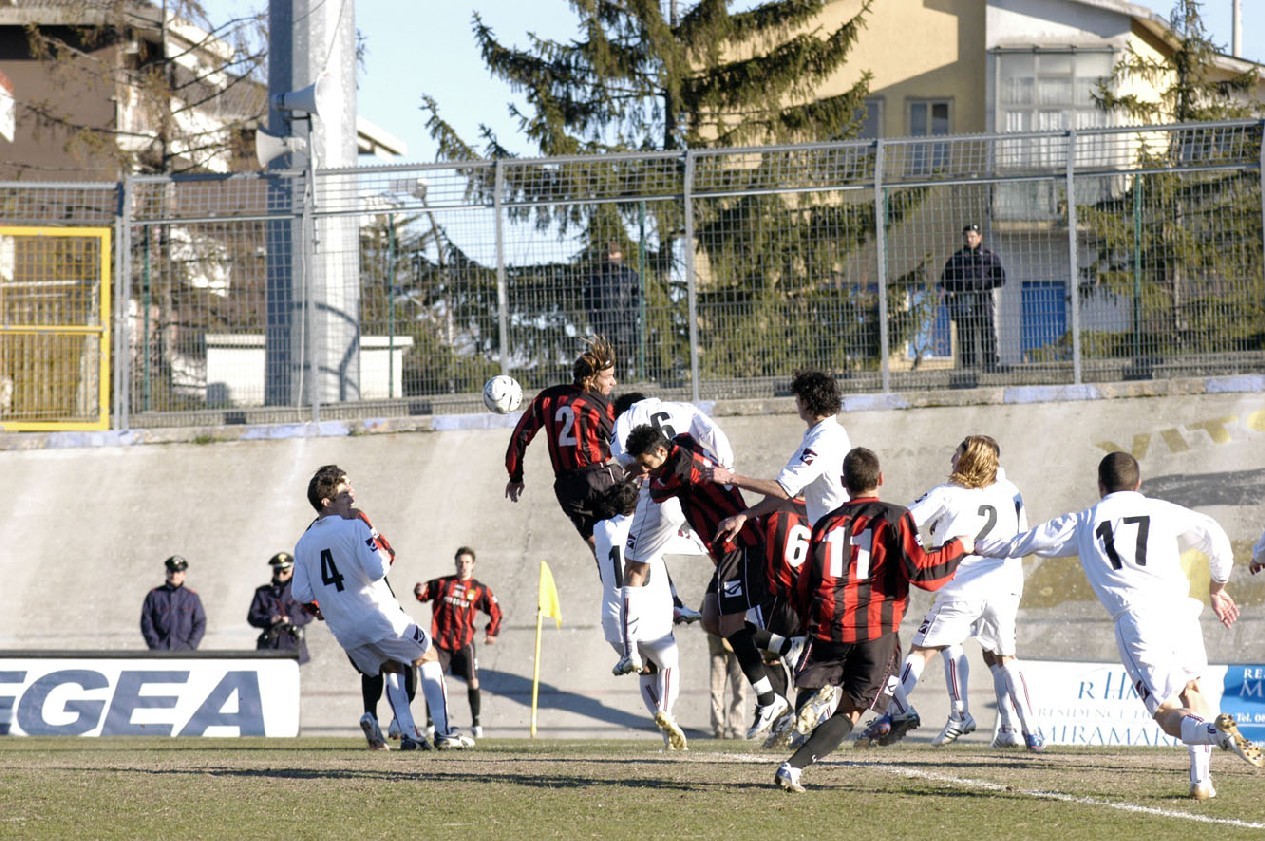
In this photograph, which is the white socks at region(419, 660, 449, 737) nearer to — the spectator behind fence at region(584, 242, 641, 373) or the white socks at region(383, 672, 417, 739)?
the white socks at region(383, 672, 417, 739)

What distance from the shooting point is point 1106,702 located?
14117 millimetres

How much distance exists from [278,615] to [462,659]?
2076 millimetres

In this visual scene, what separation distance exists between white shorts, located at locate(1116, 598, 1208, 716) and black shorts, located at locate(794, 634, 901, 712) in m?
1.18

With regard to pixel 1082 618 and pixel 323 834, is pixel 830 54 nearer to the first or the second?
pixel 1082 618

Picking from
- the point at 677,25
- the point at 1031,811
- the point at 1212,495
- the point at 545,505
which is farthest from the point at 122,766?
the point at 677,25

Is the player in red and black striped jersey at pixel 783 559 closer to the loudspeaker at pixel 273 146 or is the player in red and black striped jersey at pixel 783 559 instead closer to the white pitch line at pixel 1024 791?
the white pitch line at pixel 1024 791

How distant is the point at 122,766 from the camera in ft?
31.3

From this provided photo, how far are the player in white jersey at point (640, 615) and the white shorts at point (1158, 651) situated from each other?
3223mm

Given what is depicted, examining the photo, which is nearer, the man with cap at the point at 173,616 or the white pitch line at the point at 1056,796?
the white pitch line at the point at 1056,796

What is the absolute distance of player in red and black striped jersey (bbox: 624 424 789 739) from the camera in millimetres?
9492

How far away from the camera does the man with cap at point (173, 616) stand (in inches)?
657

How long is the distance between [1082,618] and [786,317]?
15.2 feet

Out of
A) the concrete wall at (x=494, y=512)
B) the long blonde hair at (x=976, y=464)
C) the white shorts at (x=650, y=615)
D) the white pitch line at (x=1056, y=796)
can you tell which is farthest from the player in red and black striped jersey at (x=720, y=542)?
the concrete wall at (x=494, y=512)

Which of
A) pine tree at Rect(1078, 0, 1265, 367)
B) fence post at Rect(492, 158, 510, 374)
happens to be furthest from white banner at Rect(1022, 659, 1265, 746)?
fence post at Rect(492, 158, 510, 374)
